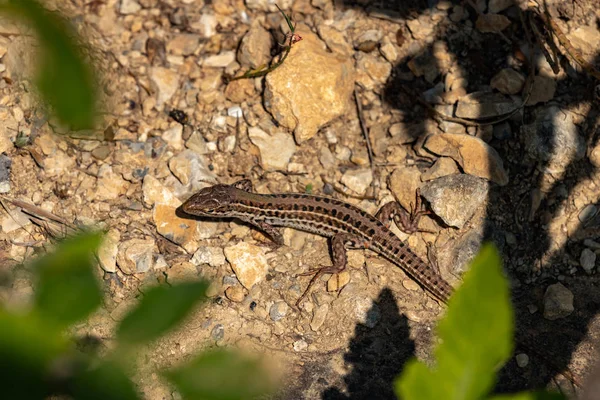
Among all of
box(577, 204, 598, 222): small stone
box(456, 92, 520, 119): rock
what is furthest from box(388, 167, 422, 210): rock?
box(577, 204, 598, 222): small stone

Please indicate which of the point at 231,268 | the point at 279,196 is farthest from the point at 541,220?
the point at 231,268

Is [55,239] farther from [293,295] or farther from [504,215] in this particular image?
[504,215]

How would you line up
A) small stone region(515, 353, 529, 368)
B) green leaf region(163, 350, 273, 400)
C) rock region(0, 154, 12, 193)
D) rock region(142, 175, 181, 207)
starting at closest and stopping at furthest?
green leaf region(163, 350, 273, 400), small stone region(515, 353, 529, 368), rock region(0, 154, 12, 193), rock region(142, 175, 181, 207)

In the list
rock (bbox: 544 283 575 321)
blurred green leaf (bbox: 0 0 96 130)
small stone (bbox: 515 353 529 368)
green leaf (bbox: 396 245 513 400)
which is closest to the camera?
blurred green leaf (bbox: 0 0 96 130)

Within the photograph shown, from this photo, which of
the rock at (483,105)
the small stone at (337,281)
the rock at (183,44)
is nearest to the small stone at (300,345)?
the small stone at (337,281)

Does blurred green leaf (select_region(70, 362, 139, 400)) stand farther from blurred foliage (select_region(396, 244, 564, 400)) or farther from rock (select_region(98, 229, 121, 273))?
rock (select_region(98, 229, 121, 273))
